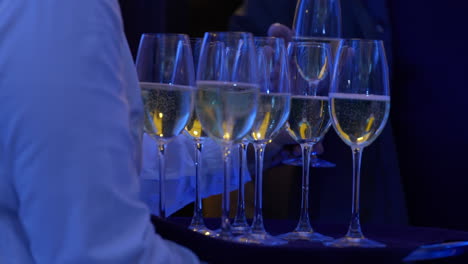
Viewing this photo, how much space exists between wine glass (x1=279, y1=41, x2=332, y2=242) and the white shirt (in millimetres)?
471

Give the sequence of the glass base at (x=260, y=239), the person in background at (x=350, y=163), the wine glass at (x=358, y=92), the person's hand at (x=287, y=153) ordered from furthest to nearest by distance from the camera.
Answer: the person in background at (x=350, y=163)
the person's hand at (x=287, y=153)
the wine glass at (x=358, y=92)
the glass base at (x=260, y=239)

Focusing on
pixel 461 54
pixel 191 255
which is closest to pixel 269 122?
pixel 191 255

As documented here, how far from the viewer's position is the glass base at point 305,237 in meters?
1.03

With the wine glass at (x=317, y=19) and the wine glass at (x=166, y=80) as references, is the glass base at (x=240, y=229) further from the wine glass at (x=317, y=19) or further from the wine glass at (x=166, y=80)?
the wine glass at (x=317, y=19)

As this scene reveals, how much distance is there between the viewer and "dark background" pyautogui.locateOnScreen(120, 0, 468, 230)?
264 centimetres

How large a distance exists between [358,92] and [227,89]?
0.80 feet

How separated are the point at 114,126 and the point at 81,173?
2.2 inches

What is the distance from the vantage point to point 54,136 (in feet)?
2.17

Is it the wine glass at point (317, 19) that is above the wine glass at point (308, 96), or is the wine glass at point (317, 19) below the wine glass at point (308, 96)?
above

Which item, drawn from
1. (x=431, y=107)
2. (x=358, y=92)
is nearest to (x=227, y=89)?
(x=358, y=92)

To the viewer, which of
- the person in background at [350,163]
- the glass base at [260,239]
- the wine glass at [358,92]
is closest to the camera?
the glass base at [260,239]

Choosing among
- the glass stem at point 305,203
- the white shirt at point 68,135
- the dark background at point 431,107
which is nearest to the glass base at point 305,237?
the glass stem at point 305,203

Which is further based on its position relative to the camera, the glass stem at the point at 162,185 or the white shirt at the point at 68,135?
the glass stem at the point at 162,185

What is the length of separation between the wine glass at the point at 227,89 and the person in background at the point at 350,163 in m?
1.68
